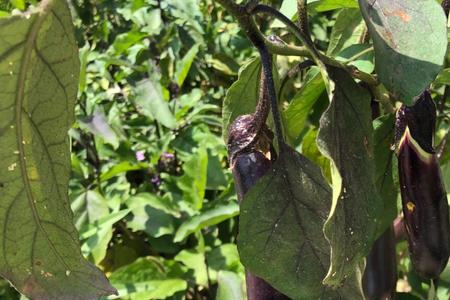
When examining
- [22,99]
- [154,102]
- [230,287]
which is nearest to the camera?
[22,99]

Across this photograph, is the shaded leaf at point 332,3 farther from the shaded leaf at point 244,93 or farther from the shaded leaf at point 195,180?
the shaded leaf at point 195,180

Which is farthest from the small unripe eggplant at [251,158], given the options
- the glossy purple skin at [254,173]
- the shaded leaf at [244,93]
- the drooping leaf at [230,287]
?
the drooping leaf at [230,287]

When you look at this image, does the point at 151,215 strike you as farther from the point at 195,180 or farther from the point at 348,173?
the point at 348,173

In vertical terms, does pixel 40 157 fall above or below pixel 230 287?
above

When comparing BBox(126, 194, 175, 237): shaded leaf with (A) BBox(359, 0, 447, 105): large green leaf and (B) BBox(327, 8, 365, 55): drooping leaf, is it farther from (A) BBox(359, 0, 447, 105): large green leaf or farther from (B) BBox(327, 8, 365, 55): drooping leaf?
(A) BBox(359, 0, 447, 105): large green leaf

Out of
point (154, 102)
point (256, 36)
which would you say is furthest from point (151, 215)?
point (256, 36)
